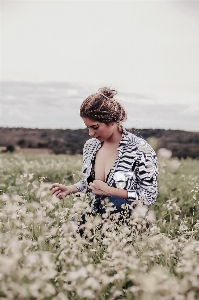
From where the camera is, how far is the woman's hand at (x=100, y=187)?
4746 millimetres

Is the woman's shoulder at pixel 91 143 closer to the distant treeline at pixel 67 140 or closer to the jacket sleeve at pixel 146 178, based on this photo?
the jacket sleeve at pixel 146 178

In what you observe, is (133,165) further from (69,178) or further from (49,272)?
(69,178)

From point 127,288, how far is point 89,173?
2.01 meters

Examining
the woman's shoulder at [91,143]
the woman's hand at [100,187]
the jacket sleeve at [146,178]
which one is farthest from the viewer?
the woman's shoulder at [91,143]

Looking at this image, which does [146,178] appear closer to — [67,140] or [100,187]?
[100,187]

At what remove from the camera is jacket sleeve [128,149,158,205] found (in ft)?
16.2

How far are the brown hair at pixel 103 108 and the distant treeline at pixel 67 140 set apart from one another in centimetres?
1143

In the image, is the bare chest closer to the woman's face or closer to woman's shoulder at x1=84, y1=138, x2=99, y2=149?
woman's shoulder at x1=84, y1=138, x2=99, y2=149

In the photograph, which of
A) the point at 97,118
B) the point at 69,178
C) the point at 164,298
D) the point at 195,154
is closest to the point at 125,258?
the point at 164,298

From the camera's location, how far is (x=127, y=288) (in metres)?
3.54

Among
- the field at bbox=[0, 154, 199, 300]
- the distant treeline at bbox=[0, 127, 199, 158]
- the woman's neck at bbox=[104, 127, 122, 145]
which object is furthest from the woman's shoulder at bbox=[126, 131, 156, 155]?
the distant treeline at bbox=[0, 127, 199, 158]

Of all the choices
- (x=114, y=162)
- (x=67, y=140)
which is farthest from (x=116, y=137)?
(x=67, y=140)

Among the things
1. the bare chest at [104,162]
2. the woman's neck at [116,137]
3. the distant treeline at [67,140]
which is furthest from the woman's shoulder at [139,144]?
the distant treeline at [67,140]

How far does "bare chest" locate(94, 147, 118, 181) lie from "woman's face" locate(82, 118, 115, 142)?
0.29m
